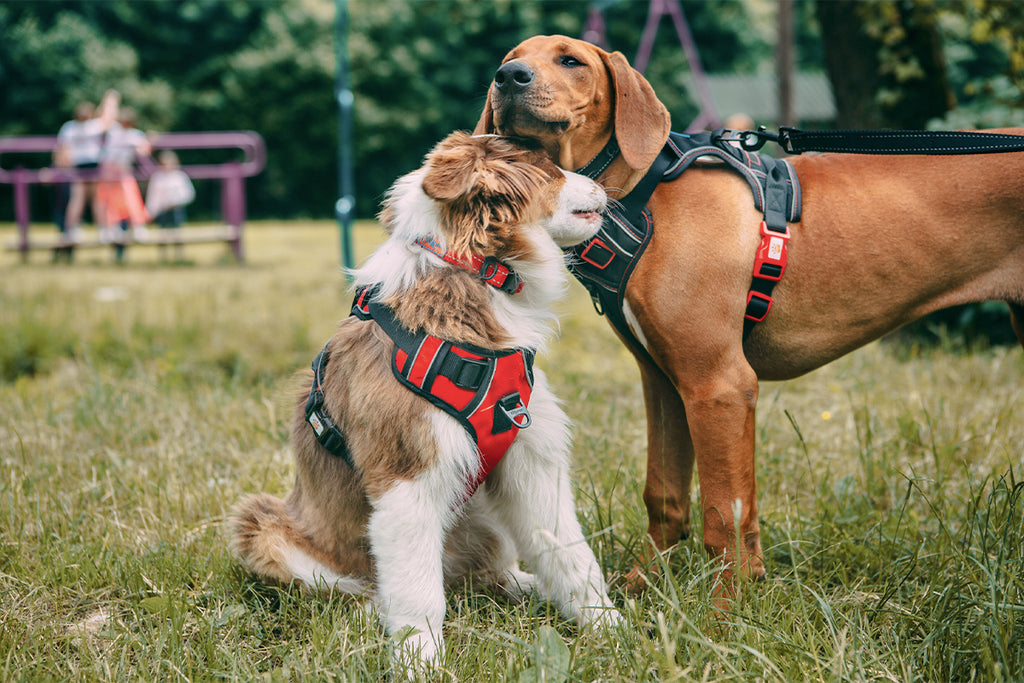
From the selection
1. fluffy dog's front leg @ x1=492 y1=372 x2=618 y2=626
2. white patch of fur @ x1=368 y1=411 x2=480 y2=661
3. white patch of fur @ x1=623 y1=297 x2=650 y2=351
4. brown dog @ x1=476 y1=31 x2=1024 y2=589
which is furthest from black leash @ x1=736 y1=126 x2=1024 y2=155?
white patch of fur @ x1=368 y1=411 x2=480 y2=661

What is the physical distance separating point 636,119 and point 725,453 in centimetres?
103

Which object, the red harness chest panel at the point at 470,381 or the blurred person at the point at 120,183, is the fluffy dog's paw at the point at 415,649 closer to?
the red harness chest panel at the point at 470,381

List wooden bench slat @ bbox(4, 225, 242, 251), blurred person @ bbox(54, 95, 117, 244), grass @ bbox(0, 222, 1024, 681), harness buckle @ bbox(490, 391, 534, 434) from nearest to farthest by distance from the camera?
grass @ bbox(0, 222, 1024, 681) < harness buckle @ bbox(490, 391, 534, 434) < wooden bench slat @ bbox(4, 225, 242, 251) < blurred person @ bbox(54, 95, 117, 244)

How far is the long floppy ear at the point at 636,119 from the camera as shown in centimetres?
241

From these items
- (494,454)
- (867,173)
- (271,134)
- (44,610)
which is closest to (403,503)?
(494,454)

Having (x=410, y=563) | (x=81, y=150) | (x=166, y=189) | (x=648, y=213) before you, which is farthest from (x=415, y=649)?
(x=81, y=150)

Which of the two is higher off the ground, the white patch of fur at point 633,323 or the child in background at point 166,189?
the white patch of fur at point 633,323

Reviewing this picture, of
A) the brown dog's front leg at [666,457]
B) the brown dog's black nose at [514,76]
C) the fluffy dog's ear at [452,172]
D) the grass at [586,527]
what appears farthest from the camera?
the brown dog's front leg at [666,457]

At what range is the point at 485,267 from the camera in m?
2.22

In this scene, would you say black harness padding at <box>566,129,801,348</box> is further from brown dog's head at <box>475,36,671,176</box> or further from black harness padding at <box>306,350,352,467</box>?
black harness padding at <box>306,350,352,467</box>

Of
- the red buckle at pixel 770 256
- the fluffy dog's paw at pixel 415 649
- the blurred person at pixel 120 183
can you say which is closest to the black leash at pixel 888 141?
the red buckle at pixel 770 256

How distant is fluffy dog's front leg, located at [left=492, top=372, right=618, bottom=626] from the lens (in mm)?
2318

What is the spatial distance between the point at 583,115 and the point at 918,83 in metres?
3.64

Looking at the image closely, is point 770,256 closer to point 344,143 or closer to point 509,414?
point 509,414
